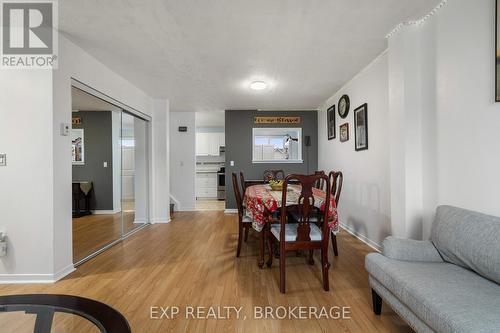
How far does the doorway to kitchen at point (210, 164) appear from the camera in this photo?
279 inches

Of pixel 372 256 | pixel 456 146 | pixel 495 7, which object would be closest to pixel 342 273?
pixel 372 256

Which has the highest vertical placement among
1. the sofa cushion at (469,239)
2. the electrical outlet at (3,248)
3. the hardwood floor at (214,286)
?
the sofa cushion at (469,239)

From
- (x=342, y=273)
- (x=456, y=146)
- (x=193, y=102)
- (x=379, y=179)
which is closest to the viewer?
(x=456, y=146)

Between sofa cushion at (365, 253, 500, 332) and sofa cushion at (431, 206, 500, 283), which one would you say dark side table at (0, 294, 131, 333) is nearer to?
sofa cushion at (365, 253, 500, 332)

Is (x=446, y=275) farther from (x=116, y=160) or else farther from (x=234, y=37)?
(x=116, y=160)

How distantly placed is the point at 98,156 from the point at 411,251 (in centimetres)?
363

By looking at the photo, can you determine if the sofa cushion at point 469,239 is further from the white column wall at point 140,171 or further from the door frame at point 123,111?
the white column wall at point 140,171

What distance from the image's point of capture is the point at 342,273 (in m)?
2.26

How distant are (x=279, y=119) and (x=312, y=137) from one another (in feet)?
2.90

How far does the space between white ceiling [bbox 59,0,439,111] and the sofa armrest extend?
1.88m

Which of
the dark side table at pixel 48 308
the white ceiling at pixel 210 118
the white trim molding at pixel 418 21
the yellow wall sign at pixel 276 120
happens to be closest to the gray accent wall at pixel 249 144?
the yellow wall sign at pixel 276 120

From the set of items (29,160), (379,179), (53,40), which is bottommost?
(379,179)

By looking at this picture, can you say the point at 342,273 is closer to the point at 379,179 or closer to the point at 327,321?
the point at 327,321

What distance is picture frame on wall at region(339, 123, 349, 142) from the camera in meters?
3.76
